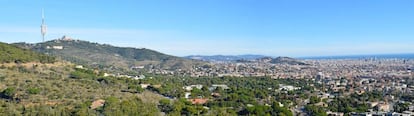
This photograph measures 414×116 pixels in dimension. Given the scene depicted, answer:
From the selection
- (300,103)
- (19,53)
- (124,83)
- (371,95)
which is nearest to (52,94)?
(124,83)

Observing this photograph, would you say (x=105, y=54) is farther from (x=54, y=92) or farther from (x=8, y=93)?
(x=8, y=93)

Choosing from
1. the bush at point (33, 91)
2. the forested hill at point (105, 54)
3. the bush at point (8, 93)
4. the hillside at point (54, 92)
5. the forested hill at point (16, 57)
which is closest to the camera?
the hillside at point (54, 92)

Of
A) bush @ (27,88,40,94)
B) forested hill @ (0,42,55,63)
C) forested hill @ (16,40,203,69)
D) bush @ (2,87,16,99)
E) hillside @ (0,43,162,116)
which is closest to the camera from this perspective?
hillside @ (0,43,162,116)

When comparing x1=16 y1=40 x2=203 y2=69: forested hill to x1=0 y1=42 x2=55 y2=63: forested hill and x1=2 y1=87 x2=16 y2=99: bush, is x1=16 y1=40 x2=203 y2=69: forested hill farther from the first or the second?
x1=2 y1=87 x2=16 y2=99: bush

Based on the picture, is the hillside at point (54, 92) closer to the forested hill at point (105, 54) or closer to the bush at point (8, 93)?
the bush at point (8, 93)

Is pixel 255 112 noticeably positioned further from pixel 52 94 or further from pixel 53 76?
pixel 53 76

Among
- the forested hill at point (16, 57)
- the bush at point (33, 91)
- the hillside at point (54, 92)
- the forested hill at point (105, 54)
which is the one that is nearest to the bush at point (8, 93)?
the hillside at point (54, 92)

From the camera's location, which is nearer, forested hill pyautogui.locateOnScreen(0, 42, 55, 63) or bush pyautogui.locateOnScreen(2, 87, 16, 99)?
bush pyautogui.locateOnScreen(2, 87, 16, 99)

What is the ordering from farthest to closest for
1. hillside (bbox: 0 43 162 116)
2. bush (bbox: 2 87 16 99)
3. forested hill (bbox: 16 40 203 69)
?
forested hill (bbox: 16 40 203 69) < bush (bbox: 2 87 16 99) < hillside (bbox: 0 43 162 116)

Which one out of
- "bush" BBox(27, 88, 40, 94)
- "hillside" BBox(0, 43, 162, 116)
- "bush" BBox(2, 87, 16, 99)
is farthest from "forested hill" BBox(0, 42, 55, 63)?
"bush" BBox(2, 87, 16, 99)
